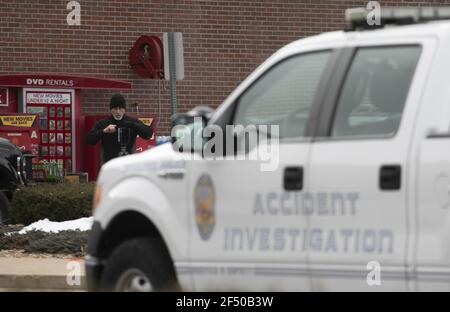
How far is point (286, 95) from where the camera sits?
24.8 feet

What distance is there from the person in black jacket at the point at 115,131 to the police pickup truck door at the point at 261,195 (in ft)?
27.6

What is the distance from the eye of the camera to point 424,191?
6.32 m

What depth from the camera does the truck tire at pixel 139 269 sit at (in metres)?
7.62

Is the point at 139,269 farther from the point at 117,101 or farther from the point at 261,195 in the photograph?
the point at 117,101

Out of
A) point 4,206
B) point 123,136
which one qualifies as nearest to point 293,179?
point 123,136

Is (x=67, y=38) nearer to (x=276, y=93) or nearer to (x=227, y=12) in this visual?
(x=227, y=12)

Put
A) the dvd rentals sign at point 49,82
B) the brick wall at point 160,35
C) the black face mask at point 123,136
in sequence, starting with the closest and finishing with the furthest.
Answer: the black face mask at point 123,136 < the dvd rentals sign at point 49,82 < the brick wall at point 160,35

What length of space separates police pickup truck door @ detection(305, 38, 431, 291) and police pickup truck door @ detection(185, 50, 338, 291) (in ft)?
0.40

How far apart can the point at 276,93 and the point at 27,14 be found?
58.4 feet

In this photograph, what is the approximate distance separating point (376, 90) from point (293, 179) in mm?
742

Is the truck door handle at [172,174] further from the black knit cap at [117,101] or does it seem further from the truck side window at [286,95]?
the black knit cap at [117,101]

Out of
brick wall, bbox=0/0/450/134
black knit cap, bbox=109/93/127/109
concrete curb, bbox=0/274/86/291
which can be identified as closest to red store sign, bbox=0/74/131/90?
brick wall, bbox=0/0/450/134

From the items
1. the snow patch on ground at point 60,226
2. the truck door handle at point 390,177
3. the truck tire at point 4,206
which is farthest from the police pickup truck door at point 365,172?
the truck tire at point 4,206

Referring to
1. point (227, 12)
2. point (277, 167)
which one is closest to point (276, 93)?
point (277, 167)
